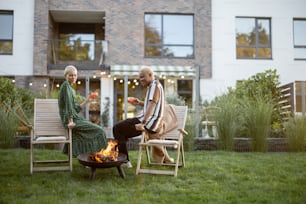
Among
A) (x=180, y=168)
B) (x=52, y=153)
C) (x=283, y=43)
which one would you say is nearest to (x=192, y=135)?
(x=180, y=168)

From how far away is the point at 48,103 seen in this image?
5.60 meters

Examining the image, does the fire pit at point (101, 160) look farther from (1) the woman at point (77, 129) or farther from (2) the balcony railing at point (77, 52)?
(2) the balcony railing at point (77, 52)

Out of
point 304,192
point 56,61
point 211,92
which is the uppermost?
point 56,61

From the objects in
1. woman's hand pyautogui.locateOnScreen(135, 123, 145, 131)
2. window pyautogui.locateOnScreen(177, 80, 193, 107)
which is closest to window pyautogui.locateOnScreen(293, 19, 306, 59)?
window pyautogui.locateOnScreen(177, 80, 193, 107)

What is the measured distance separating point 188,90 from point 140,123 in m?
11.0

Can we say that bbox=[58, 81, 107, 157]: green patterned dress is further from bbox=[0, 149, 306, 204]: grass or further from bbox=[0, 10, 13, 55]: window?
bbox=[0, 10, 13, 55]: window

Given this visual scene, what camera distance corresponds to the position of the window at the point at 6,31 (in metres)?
15.6

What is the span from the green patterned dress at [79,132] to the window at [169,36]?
1095 centimetres

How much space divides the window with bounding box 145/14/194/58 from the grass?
10.7 m

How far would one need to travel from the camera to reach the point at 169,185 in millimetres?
4195

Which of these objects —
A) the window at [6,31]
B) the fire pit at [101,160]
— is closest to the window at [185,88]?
the window at [6,31]

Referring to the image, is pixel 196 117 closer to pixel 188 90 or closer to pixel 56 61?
pixel 188 90

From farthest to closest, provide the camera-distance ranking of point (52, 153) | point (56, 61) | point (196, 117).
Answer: point (56, 61) → point (196, 117) → point (52, 153)

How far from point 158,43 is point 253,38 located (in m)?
4.24
